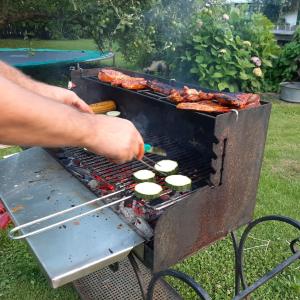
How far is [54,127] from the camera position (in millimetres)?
1073

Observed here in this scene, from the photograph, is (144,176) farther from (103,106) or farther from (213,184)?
(103,106)

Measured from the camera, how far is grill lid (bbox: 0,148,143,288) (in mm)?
1502

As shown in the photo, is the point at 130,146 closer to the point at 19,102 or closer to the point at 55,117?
the point at 55,117

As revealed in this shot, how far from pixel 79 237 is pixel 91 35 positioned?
5660 mm

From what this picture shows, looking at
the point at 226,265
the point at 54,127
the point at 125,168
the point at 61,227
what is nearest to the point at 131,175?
the point at 125,168

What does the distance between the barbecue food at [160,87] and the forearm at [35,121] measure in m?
1.49

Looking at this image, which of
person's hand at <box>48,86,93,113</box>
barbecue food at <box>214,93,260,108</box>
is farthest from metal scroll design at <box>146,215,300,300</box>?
person's hand at <box>48,86,93,113</box>

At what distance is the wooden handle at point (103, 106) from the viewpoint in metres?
3.14

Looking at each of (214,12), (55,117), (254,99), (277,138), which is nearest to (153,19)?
(214,12)

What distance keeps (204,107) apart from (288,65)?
7.71 metres

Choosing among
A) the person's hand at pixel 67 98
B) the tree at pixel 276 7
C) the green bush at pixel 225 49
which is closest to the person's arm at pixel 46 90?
the person's hand at pixel 67 98

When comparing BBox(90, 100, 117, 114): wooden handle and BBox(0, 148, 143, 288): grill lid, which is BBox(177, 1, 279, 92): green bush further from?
BBox(0, 148, 143, 288): grill lid

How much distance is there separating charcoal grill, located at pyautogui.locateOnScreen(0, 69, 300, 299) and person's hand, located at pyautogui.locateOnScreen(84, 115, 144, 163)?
0.37 metres

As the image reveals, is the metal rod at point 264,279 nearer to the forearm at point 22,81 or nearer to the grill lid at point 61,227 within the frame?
the grill lid at point 61,227
